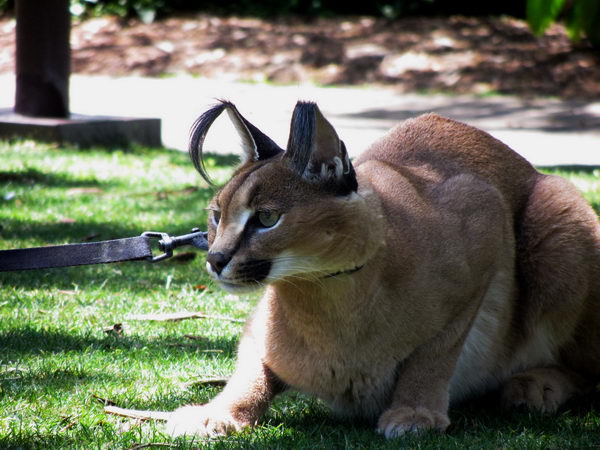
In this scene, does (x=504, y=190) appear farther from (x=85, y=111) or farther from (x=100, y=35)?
(x=100, y=35)

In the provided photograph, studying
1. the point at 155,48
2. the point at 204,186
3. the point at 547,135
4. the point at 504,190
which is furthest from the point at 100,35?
the point at 504,190

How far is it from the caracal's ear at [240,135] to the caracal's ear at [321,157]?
0.23 metres

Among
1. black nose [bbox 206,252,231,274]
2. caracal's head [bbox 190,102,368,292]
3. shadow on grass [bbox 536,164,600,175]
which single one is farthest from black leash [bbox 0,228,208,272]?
shadow on grass [bbox 536,164,600,175]

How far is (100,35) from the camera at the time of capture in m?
18.5

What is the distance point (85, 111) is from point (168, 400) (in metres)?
9.77

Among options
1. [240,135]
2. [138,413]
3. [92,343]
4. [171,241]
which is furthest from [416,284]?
[92,343]

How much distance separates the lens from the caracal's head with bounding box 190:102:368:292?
297cm

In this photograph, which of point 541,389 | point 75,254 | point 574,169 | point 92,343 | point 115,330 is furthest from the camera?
point 574,169

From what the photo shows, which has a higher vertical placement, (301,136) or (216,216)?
(301,136)

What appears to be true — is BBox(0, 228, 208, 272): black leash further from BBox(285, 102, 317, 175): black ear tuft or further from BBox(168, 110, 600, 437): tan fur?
BBox(285, 102, 317, 175): black ear tuft

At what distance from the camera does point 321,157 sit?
3078 mm

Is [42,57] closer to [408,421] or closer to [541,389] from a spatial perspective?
[541,389]

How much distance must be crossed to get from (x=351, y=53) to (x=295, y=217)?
1395cm

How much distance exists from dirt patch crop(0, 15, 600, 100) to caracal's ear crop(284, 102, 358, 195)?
12.1 meters
